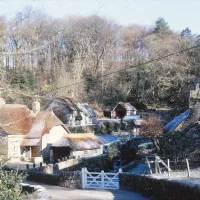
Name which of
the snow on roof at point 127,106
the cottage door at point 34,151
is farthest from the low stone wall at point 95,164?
the snow on roof at point 127,106

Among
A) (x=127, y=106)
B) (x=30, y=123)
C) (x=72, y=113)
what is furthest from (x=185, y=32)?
(x=30, y=123)

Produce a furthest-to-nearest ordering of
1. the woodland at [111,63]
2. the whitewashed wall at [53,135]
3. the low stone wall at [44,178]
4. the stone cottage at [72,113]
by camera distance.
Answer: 1. the woodland at [111,63]
2. the stone cottage at [72,113]
3. the whitewashed wall at [53,135]
4. the low stone wall at [44,178]

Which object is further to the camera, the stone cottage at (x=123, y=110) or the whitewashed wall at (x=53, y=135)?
the stone cottage at (x=123, y=110)

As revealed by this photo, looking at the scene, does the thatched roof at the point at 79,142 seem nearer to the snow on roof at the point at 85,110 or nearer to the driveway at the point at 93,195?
the driveway at the point at 93,195

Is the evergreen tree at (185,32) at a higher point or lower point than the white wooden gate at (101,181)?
higher

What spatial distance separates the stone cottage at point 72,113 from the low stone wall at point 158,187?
2944cm

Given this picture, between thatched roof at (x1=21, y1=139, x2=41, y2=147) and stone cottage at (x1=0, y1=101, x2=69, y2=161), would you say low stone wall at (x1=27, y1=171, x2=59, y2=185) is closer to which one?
stone cottage at (x1=0, y1=101, x2=69, y2=161)

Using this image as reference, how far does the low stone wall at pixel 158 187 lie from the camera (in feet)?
43.7

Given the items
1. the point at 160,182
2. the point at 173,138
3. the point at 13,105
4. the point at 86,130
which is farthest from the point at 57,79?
the point at 160,182

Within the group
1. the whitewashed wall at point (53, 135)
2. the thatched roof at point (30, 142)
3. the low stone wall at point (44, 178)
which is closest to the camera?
the low stone wall at point (44, 178)

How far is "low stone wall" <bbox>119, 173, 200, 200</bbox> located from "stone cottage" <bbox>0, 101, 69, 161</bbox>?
51.9 feet

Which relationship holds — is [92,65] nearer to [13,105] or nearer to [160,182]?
[13,105]

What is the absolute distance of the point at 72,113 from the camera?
167ft

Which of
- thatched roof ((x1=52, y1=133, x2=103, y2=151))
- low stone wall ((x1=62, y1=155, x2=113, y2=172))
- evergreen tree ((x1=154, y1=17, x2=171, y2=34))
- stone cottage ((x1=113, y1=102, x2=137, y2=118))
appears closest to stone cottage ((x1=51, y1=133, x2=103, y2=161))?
thatched roof ((x1=52, y1=133, x2=103, y2=151))
